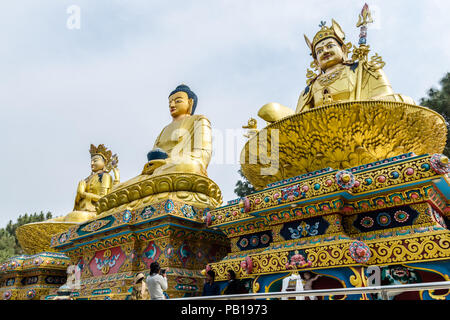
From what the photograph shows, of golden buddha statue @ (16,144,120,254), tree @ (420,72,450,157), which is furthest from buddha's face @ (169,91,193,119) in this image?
tree @ (420,72,450,157)

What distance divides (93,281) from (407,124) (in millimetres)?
5310

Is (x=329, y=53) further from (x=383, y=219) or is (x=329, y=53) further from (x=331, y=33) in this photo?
(x=383, y=219)

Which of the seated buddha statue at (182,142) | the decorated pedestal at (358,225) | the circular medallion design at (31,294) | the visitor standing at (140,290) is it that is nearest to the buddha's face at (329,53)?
the seated buddha statue at (182,142)

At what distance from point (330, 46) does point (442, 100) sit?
7.36 metres

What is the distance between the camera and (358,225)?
13.5 ft

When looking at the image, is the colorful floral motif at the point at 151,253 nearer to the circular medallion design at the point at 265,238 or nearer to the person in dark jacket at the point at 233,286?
the person in dark jacket at the point at 233,286

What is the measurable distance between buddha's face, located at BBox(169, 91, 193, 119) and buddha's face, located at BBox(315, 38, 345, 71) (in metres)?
3.49

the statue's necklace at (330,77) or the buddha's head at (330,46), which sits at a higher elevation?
the buddha's head at (330,46)

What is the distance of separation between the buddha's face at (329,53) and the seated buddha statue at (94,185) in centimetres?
657

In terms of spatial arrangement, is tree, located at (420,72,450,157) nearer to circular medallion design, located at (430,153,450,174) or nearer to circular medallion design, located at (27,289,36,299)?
circular medallion design, located at (430,153,450,174)

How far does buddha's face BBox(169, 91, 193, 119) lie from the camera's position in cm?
881

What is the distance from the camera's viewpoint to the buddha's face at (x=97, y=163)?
1122 cm
